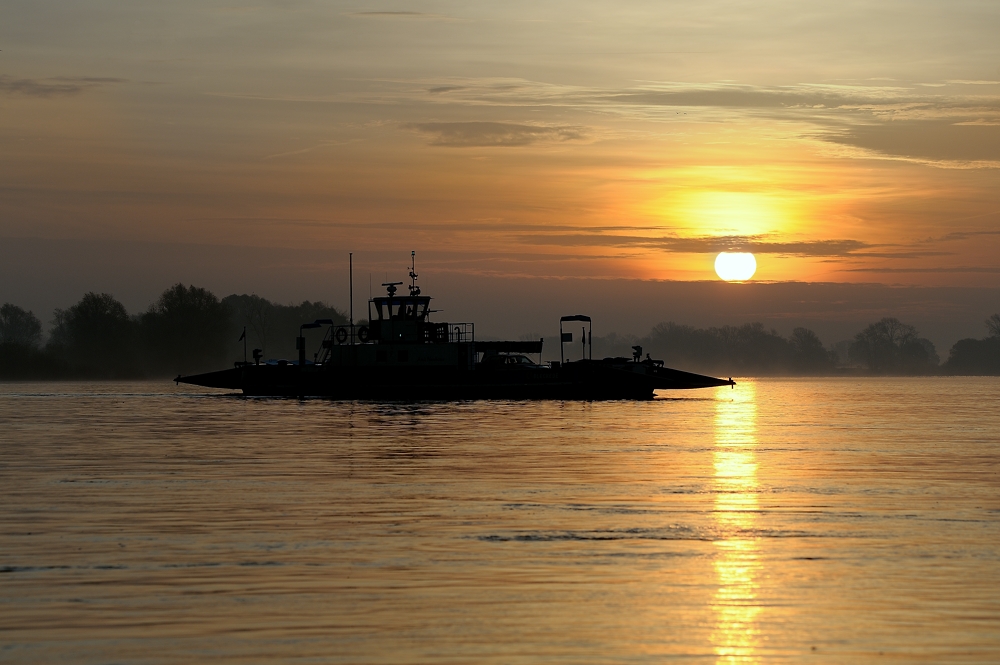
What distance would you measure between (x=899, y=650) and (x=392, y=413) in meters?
65.9

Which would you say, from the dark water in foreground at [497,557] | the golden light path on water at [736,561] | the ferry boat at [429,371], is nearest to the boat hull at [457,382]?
the ferry boat at [429,371]

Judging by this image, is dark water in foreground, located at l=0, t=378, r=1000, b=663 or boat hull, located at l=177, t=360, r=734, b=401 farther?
boat hull, located at l=177, t=360, r=734, b=401

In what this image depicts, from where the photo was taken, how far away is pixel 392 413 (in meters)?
77.8

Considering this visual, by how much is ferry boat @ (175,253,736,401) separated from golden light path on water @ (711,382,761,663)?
201 feet

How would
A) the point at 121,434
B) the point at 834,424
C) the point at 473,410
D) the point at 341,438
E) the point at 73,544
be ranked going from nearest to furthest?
the point at 73,544 → the point at 341,438 → the point at 121,434 → the point at 834,424 → the point at 473,410

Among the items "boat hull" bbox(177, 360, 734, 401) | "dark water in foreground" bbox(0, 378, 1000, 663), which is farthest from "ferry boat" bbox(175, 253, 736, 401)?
"dark water in foreground" bbox(0, 378, 1000, 663)

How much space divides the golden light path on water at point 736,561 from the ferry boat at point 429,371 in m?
61.2

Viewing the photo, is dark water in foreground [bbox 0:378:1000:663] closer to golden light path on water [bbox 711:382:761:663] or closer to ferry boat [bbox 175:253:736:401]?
golden light path on water [bbox 711:382:761:663]

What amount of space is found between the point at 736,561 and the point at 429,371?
83.0 metres

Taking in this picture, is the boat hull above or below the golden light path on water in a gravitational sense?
above

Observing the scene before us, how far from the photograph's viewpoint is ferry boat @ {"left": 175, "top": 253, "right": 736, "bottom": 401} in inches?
3984

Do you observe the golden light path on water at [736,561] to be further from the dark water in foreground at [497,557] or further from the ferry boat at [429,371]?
the ferry boat at [429,371]

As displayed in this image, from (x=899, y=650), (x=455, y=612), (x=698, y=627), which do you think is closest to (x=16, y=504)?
(x=455, y=612)

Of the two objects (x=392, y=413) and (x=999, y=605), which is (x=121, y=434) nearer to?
(x=392, y=413)
